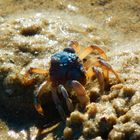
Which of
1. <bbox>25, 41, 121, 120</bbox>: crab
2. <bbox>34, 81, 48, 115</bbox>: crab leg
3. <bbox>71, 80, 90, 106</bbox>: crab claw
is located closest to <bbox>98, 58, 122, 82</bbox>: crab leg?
<bbox>25, 41, 121, 120</bbox>: crab

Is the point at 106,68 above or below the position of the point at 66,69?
above

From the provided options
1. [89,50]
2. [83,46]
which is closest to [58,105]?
[89,50]

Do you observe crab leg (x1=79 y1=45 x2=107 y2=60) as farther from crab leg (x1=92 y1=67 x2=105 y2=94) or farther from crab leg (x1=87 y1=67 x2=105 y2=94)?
crab leg (x1=92 y1=67 x2=105 y2=94)

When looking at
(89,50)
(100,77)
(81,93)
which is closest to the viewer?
(81,93)

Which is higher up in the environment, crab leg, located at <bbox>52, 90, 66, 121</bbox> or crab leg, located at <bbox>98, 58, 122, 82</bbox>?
crab leg, located at <bbox>98, 58, 122, 82</bbox>

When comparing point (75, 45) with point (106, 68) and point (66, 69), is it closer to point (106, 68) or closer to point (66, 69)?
point (66, 69)

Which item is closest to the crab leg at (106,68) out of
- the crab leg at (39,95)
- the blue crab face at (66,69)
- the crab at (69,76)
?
the crab at (69,76)
